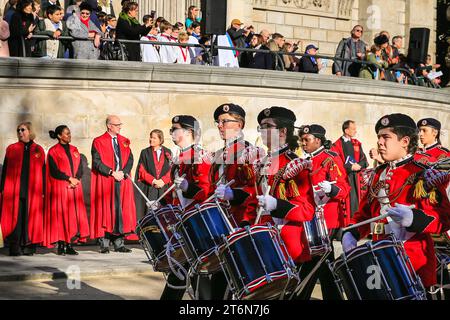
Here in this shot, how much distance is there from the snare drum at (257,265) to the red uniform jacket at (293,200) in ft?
1.83

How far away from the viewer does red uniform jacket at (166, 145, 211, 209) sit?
9.89 m

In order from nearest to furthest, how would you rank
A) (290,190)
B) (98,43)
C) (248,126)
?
(290,190), (98,43), (248,126)

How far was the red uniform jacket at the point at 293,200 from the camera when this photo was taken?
28.0ft

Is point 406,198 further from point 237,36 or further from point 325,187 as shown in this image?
point 237,36

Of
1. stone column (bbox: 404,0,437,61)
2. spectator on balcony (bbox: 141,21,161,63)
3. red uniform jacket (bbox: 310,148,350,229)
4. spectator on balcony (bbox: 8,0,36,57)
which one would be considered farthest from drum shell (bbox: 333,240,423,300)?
stone column (bbox: 404,0,437,61)

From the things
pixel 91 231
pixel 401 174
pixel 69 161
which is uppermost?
pixel 401 174

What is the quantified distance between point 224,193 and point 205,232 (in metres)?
0.53

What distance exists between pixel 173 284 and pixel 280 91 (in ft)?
32.0

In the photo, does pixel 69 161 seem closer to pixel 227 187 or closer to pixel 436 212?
pixel 227 187

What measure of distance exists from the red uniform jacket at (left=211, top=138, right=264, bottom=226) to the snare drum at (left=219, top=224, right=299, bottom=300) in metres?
1.10

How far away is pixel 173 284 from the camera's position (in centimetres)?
959

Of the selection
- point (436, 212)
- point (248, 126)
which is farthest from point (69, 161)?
point (436, 212)

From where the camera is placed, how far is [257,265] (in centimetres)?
785

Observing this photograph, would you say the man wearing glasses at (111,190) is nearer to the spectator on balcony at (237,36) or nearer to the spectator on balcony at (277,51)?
the spectator on balcony at (277,51)
